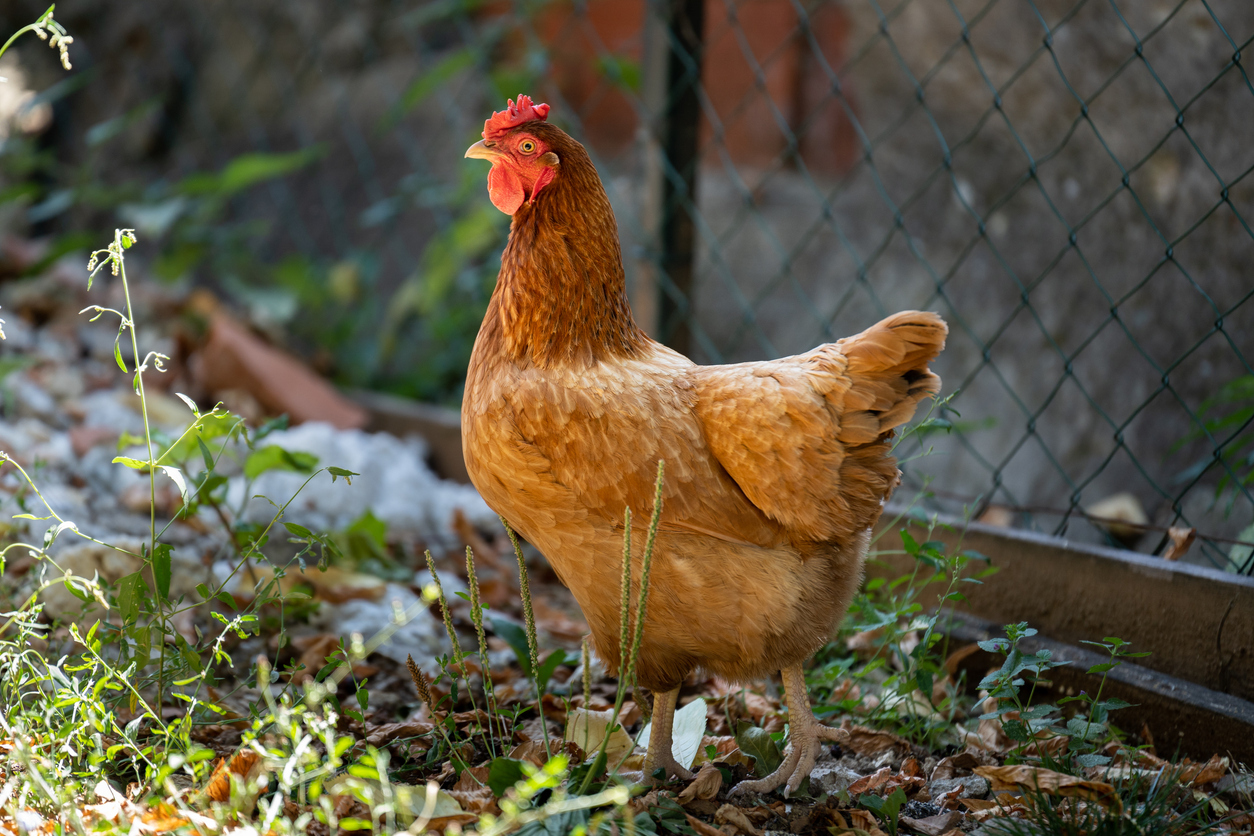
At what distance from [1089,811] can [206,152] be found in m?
6.64

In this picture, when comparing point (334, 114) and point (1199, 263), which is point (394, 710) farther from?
point (334, 114)

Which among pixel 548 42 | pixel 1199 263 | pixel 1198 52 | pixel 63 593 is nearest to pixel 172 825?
pixel 63 593

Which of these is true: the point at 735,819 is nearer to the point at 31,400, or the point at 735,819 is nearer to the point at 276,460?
the point at 276,460

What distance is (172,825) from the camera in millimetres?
1416

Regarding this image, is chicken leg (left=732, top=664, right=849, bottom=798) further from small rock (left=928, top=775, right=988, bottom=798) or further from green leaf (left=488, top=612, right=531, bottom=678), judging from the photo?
green leaf (left=488, top=612, right=531, bottom=678)

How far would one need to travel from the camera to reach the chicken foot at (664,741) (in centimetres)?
184

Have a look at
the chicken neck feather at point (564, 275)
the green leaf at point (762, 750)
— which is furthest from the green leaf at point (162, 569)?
the green leaf at point (762, 750)

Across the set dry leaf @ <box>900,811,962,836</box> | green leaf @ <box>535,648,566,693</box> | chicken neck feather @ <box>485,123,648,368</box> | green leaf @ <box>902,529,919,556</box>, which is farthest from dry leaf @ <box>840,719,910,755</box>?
chicken neck feather @ <box>485,123,648,368</box>

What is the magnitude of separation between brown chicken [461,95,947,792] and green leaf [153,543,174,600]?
0.58m

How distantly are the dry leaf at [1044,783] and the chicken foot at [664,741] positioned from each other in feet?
1.88

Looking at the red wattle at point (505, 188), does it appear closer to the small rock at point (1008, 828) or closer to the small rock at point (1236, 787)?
the small rock at point (1008, 828)

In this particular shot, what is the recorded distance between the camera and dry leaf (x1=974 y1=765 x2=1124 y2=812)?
1.65 meters

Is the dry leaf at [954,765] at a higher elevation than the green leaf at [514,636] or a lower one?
lower

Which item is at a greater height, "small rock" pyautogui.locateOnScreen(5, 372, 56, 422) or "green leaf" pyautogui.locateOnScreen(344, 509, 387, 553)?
"small rock" pyautogui.locateOnScreen(5, 372, 56, 422)
